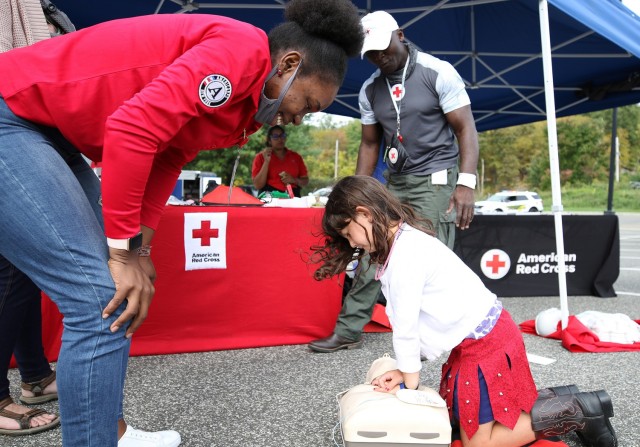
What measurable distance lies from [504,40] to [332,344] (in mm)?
3320

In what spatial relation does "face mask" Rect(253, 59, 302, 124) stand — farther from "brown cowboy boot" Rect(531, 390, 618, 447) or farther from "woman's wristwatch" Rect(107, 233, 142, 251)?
"brown cowboy boot" Rect(531, 390, 618, 447)

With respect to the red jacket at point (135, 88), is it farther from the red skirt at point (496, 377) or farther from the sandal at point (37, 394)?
the sandal at point (37, 394)

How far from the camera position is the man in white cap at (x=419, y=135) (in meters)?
2.50

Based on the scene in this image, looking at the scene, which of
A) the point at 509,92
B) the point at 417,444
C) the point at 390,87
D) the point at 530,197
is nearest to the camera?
the point at 417,444

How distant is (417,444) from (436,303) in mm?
397

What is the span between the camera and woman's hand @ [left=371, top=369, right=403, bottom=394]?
154 cm

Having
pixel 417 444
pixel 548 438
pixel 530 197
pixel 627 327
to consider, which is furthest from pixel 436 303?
pixel 530 197

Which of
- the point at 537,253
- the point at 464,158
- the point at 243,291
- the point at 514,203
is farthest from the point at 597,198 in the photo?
the point at 243,291

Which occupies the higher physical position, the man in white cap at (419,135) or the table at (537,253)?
the man in white cap at (419,135)

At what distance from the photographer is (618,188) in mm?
32625

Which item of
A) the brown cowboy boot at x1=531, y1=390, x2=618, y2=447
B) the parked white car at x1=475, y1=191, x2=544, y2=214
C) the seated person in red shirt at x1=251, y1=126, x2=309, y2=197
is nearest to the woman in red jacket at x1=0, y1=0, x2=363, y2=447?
the brown cowboy boot at x1=531, y1=390, x2=618, y2=447

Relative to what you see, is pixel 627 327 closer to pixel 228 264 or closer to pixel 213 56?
pixel 228 264

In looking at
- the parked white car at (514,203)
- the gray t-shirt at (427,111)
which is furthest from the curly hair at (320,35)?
the parked white car at (514,203)

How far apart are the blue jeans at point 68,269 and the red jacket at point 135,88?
89 mm
